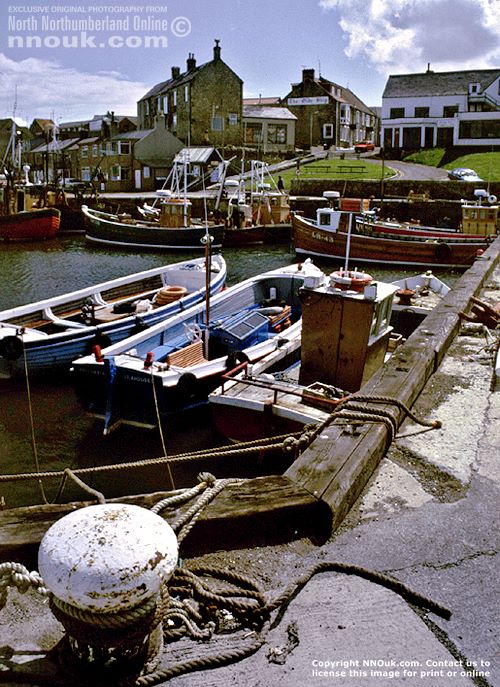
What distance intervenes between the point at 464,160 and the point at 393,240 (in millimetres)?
29486

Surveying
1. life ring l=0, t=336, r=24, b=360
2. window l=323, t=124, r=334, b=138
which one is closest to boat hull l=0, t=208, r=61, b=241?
life ring l=0, t=336, r=24, b=360

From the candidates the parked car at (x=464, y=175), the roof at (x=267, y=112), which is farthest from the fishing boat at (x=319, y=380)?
the roof at (x=267, y=112)

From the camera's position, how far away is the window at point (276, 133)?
218 feet

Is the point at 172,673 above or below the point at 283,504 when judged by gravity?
below

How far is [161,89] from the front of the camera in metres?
67.8

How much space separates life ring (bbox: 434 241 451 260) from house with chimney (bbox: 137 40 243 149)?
35.6 metres

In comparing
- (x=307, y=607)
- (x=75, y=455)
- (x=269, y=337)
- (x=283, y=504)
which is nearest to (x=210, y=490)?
(x=283, y=504)

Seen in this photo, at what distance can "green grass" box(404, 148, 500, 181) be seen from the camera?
49.9 meters

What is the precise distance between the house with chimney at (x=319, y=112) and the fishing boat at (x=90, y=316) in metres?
54.6

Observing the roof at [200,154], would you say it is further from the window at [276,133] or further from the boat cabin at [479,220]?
the boat cabin at [479,220]

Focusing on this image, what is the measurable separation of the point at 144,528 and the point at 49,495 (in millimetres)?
8138

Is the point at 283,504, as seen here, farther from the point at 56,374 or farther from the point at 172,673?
the point at 56,374

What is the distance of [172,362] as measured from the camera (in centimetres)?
1229

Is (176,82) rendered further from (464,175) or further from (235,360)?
(235,360)
